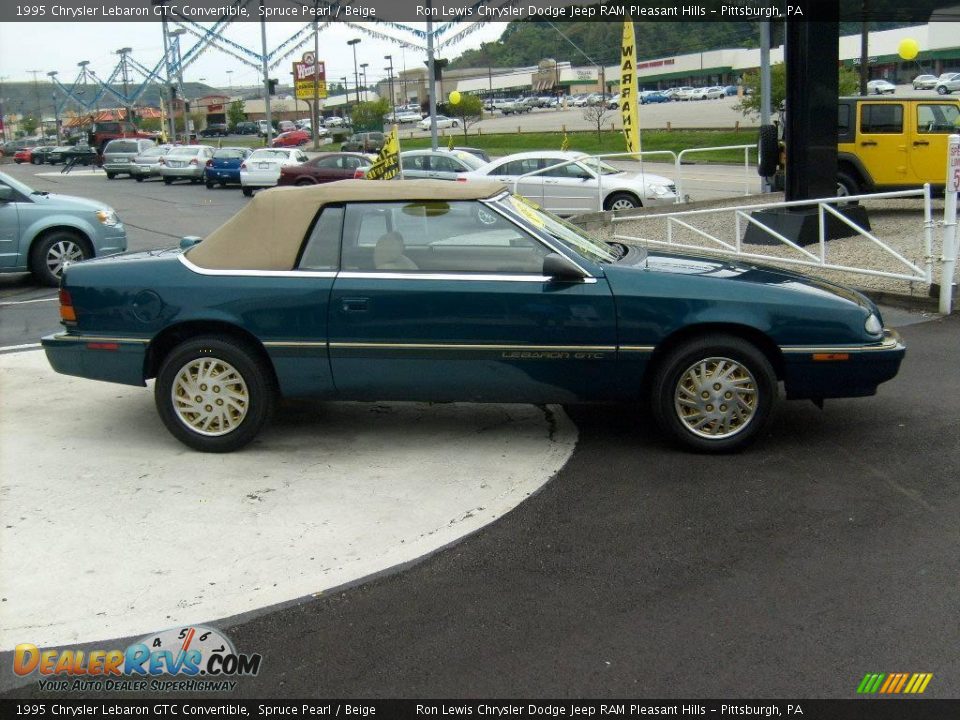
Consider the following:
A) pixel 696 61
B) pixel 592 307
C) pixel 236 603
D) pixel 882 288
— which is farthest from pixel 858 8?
pixel 696 61

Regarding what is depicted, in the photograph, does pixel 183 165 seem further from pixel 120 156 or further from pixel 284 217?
pixel 284 217

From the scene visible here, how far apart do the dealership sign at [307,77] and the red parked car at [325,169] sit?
29.3 meters

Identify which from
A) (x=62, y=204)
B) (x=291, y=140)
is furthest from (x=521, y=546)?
(x=291, y=140)

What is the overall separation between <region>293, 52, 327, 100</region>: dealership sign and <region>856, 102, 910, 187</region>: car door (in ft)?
144

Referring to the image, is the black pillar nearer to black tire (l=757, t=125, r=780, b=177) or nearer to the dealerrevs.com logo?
black tire (l=757, t=125, r=780, b=177)

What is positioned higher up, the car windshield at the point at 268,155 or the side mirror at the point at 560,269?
the car windshield at the point at 268,155

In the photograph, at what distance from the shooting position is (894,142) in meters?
17.7

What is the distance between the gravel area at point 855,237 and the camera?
38.7ft

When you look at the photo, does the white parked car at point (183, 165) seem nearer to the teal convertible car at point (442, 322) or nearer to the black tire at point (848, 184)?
the black tire at point (848, 184)

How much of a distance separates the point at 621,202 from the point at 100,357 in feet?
49.6

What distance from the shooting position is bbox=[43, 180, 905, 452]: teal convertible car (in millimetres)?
6074

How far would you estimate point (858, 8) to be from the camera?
30.1 m

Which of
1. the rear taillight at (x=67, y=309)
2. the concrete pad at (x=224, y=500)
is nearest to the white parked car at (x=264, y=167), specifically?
the concrete pad at (x=224, y=500)

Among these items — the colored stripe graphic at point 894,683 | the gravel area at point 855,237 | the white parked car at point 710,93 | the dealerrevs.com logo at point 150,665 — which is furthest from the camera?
the white parked car at point 710,93
